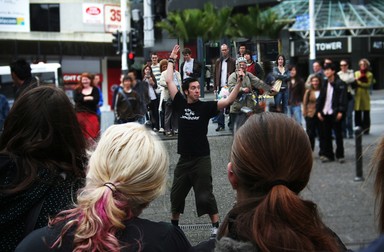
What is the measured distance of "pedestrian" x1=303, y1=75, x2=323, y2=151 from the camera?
11.1 meters

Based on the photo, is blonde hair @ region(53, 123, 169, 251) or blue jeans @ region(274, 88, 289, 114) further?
blue jeans @ region(274, 88, 289, 114)

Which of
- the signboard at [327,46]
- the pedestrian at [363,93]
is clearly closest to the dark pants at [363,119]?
the pedestrian at [363,93]

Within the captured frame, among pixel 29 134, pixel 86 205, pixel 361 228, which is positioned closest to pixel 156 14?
pixel 29 134

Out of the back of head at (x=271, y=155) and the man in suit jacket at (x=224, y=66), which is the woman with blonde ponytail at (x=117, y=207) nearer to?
the back of head at (x=271, y=155)

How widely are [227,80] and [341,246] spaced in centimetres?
122

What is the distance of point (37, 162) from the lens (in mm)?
2645

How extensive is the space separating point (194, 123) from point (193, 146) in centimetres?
13

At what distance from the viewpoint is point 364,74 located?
13031mm

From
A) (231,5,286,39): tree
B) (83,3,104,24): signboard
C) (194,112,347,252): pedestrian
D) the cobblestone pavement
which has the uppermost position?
(83,3,104,24): signboard

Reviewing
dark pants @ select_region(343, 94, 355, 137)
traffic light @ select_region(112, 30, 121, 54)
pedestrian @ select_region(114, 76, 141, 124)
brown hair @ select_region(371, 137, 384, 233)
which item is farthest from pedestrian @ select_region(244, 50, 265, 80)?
traffic light @ select_region(112, 30, 121, 54)

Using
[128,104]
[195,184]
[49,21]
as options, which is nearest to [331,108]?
[128,104]

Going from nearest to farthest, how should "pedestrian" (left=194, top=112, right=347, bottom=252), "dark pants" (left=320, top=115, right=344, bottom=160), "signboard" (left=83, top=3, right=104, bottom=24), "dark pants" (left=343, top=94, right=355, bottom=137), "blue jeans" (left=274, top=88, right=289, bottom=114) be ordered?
"pedestrian" (left=194, top=112, right=347, bottom=252) → "blue jeans" (left=274, top=88, right=289, bottom=114) → "signboard" (left=83, top=3, right=104, bottom=24) → "dark pants" (left=320, top=115, right=344, bottom=160) → "dark pants" (left=343, top=94, right=355, bottom=137)

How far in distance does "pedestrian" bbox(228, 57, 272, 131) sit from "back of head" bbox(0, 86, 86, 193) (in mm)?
847

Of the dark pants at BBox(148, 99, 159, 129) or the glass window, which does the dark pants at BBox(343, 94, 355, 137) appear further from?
the glass window
